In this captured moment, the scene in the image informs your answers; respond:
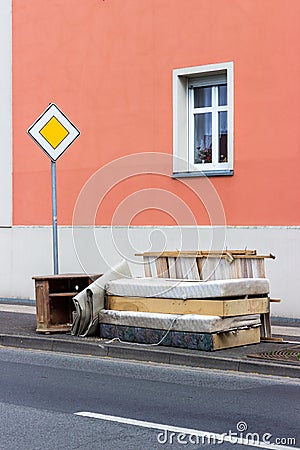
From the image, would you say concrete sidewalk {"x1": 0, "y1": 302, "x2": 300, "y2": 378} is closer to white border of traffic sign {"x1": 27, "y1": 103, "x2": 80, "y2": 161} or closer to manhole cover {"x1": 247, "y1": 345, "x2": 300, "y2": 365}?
manhole cover {"x1": 247, "y1": 345, "x2": 300, "y2": 365}

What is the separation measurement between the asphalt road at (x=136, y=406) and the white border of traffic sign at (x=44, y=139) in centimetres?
365

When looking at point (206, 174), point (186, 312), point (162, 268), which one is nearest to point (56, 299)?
point (162, 268)

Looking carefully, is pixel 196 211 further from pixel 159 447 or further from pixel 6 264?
pixel 159 447

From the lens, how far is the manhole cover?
10586 mm

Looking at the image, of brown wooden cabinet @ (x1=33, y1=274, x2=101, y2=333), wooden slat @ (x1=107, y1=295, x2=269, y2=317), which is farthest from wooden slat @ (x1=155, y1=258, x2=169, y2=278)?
brown wooden cabinet @ (x1=33, y1=274, x2=101, y2=333)

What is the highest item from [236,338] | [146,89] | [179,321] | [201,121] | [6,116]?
[146,89]

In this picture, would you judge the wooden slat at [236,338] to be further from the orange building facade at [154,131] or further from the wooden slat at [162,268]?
the orange building facade at [154,131]

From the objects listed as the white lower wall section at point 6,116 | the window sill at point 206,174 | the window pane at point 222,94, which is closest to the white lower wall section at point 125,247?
the white lower wall section at point 6,116

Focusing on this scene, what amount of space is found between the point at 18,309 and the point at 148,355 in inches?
242

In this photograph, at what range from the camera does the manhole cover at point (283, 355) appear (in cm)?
1059

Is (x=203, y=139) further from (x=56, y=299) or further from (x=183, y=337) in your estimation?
(x=183, y=337)

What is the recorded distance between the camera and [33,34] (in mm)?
18906

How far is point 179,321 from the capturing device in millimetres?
11617

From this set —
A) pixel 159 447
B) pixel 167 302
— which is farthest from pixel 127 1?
pixel 159 447
